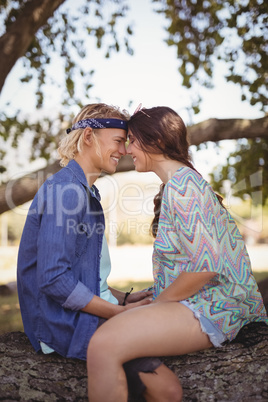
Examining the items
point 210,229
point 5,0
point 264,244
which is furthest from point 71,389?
point 264,244

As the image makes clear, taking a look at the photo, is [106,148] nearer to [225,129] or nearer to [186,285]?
[186,285]

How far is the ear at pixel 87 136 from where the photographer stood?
8.78 ft

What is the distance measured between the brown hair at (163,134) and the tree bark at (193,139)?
2.26 metres

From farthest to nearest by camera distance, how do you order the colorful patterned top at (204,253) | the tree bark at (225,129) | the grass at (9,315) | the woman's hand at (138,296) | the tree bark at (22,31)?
1. the grass at (9,315)
2. the tree bark at (225,129)
3. the tree bark at (22,31)
4. the woman's hand at (138,296)
5. the colorful patterned top at (204,253)

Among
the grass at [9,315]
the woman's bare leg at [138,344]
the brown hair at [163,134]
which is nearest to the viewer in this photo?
the woman's bare leg at [138,344]

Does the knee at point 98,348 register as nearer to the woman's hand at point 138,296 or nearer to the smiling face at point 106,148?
the woman's hand at point 138,296

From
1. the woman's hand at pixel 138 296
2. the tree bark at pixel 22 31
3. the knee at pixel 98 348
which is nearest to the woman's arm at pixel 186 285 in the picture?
the knee at pixel 98 348

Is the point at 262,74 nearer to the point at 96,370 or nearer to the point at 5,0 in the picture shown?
the point at 5,0

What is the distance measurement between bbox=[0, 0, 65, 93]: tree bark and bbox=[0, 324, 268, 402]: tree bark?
3364 millimetres

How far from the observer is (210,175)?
7168 mm

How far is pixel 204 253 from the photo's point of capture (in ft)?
6.99

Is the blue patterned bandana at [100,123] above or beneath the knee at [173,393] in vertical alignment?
above

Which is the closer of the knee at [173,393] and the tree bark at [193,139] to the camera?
the knee at [173,393]

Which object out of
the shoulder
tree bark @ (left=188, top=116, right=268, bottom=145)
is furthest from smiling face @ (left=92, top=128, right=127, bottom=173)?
tree bark @ (left=188, top=116, right=268, bottom=145)
